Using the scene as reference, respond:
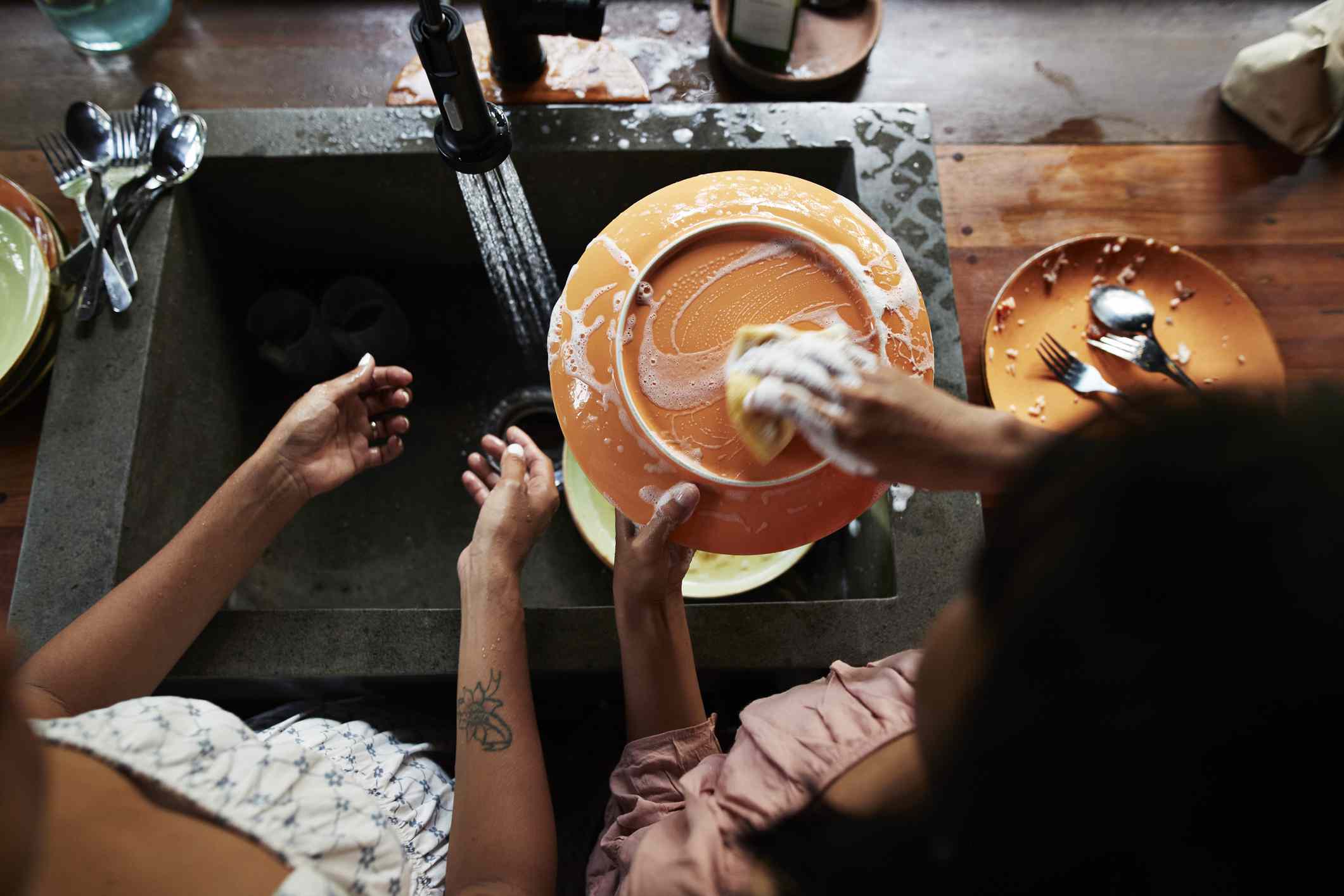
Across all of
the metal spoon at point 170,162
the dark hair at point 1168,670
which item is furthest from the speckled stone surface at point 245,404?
the dark hair at point 1168,670

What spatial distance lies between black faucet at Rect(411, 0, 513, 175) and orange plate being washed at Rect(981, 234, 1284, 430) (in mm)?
729

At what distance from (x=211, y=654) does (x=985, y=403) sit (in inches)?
42.7

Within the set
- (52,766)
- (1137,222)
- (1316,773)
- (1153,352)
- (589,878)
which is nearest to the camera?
(1316,773)

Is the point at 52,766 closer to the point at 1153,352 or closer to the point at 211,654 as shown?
the point at 211,654

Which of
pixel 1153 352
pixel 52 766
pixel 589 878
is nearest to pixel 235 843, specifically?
pixel 52 766

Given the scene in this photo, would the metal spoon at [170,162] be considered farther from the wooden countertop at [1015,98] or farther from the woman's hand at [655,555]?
the woman's hand at [655,555]

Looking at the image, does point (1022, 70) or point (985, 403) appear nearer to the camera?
point (985, 403)

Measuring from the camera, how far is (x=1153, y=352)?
1.04 meters

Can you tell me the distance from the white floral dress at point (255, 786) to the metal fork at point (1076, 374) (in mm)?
1004

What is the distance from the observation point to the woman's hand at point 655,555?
682 mm

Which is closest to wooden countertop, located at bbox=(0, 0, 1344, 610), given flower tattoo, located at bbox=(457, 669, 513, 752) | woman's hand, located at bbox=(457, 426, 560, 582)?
woman's hand, located at bbox=(457, 426, 560, 582)

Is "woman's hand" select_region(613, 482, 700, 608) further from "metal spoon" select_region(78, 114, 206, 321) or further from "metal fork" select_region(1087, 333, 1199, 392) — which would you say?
"metal spoon" select_region(78, 114, 206, 321)

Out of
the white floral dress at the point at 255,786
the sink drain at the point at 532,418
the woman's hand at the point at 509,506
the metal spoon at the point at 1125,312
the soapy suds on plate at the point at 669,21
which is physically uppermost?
the soapy suds on plate at the point at 669,21

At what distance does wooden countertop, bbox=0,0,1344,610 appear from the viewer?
1.17 metres
